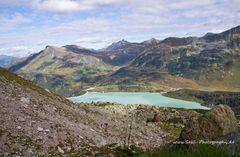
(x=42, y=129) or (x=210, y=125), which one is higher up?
(x=42, y=129)

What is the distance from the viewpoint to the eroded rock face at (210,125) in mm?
27688

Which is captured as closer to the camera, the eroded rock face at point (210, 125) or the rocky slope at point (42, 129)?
the rocky slope at point (42, 129)

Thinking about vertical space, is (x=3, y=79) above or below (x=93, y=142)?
above

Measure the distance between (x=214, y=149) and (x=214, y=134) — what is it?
19.9 m

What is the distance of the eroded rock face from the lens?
27.7 meters

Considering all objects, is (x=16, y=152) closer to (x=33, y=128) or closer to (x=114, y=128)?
(x=33, y=128)

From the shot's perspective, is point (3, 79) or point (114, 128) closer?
point (3, 79)

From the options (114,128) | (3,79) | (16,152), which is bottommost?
(114,128)

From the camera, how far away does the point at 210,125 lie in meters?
28.2

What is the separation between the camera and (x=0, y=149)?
2306 centimetres

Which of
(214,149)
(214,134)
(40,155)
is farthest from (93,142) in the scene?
(214,149)

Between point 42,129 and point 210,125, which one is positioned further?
point 210,125

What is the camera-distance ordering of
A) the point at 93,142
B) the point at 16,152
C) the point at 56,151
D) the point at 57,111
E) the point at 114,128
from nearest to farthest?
the point at 16,152
the point at 56,151
the point at 93,142
the point at 57,111
the point at 114,128

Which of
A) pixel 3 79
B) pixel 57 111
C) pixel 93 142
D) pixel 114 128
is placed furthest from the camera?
pixel 114 128
